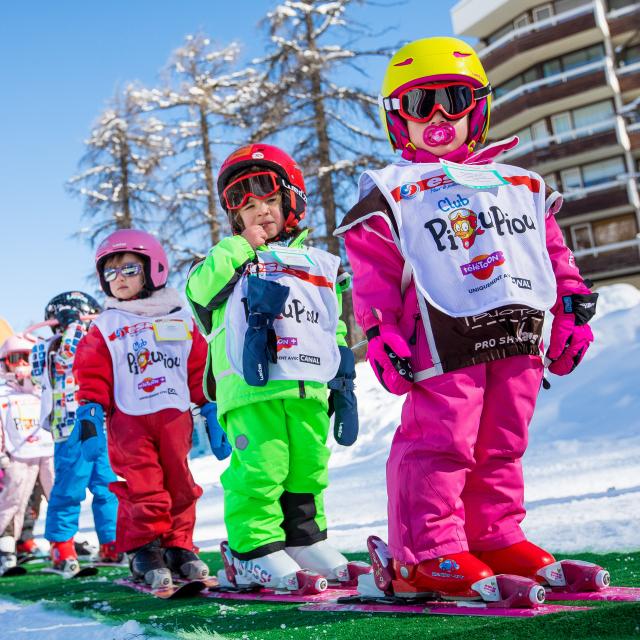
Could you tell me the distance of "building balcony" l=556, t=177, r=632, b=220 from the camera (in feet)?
117

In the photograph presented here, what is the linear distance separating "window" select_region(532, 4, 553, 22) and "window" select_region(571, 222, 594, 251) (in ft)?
32.9

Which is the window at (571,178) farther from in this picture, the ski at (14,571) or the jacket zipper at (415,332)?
the jacket zipper at (415,332)

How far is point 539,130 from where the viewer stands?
3884 centimetres

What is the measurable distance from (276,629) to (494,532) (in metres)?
0.83

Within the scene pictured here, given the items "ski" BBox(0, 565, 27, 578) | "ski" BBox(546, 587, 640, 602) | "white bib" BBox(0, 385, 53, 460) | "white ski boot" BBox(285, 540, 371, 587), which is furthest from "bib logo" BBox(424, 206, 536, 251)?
"white bib" BBox(0, 385, 53, 460)

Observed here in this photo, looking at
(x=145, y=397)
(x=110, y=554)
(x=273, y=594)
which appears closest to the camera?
(x=273, y=594)

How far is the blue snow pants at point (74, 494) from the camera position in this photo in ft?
Answer: 20.4

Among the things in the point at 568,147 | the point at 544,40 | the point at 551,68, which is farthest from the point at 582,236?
the point at 544,40

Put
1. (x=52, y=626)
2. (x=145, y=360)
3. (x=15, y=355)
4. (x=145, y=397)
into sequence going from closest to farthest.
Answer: (x=52, y=626), (x=145, y=397), (x=145, y=360), (x=15, y=355)

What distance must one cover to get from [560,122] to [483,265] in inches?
1507

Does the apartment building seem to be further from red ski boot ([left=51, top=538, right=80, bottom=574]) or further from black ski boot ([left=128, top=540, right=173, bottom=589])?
black ski boot ([left=128, top=540, right=173, bottom=589])

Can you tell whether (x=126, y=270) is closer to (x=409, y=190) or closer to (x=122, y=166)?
(x=409, y=190)

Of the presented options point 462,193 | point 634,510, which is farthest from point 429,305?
point 634,510

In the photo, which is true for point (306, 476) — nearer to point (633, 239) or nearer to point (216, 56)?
point (216, 56)
